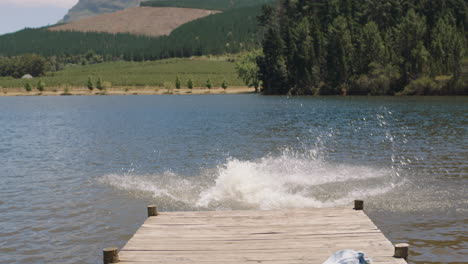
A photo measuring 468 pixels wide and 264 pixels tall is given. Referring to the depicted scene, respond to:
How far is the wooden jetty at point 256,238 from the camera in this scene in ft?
33.7

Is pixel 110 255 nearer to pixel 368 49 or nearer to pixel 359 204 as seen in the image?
pixel 359 204

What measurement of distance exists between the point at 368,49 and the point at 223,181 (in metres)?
95.7

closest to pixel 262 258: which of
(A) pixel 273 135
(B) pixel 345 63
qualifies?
(A) pixel 273 135

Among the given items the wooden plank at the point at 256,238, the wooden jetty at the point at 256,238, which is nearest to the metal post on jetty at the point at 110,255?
the wooden jetty at the point at 256,238

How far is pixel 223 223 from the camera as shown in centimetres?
1266

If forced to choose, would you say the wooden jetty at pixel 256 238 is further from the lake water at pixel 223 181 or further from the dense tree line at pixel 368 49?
the dense tree line at pixel 368 49

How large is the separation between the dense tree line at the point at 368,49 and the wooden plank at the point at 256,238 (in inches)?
3641

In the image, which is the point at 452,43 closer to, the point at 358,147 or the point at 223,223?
the point at 358,147

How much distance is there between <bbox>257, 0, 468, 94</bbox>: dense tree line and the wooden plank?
9248cm

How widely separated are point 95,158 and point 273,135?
50.6ft

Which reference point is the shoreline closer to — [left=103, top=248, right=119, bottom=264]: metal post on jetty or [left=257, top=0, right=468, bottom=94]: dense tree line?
[left=257, top=0, right=468, bottom=94]: dense tree line

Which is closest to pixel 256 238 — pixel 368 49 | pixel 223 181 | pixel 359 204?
pixel 359 204

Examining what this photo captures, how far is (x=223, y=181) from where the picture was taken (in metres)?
20.7


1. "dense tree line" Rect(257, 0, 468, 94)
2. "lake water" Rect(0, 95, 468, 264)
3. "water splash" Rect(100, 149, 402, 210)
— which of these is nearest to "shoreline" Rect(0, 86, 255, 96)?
"dense tree line" Rect(257, 0, 468, 94)
